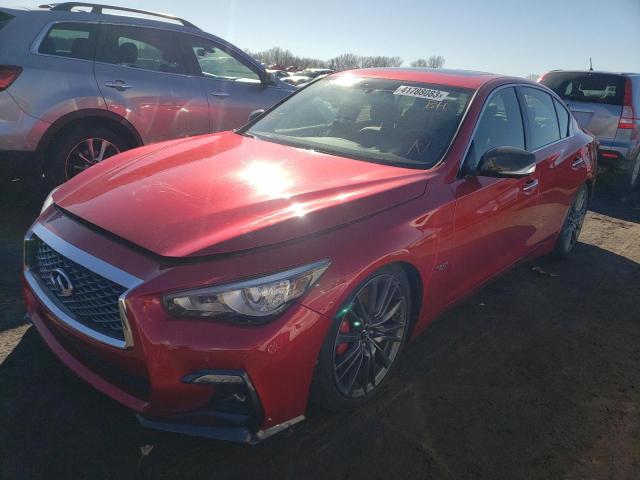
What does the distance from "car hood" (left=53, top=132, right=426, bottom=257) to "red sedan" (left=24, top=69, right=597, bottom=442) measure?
0.03ft

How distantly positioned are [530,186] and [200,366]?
2671 millimetres

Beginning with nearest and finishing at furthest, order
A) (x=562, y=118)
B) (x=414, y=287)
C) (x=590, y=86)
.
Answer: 1. (x=414, y=287)
2. (x=562, y=118)
3. (x=590, y=86)

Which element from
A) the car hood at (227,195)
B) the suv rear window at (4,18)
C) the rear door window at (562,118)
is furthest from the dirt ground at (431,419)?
the suv rear window at (4,18)

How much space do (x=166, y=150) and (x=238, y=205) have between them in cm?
113

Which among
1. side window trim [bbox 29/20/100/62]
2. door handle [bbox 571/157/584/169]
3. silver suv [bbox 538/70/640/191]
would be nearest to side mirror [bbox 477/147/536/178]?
door handle [bbox 571/157/584/169]

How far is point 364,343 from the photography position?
7.98 ft

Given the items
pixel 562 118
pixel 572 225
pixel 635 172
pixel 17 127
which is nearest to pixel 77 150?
pixel 17 127

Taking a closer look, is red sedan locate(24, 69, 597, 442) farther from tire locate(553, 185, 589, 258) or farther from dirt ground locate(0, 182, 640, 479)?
tire locate(553, 185, 589, 258)

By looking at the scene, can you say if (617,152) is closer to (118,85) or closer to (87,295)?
(118,85)

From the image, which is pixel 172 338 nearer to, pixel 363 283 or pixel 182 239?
pixel 182 239

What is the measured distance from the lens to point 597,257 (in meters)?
4.98

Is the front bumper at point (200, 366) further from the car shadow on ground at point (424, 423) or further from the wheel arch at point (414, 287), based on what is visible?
the wheel arch at point (414, 287)

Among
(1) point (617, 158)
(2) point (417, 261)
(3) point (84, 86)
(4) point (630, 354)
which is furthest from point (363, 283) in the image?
(1) point (617, 158)

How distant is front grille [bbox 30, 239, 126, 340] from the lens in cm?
190
